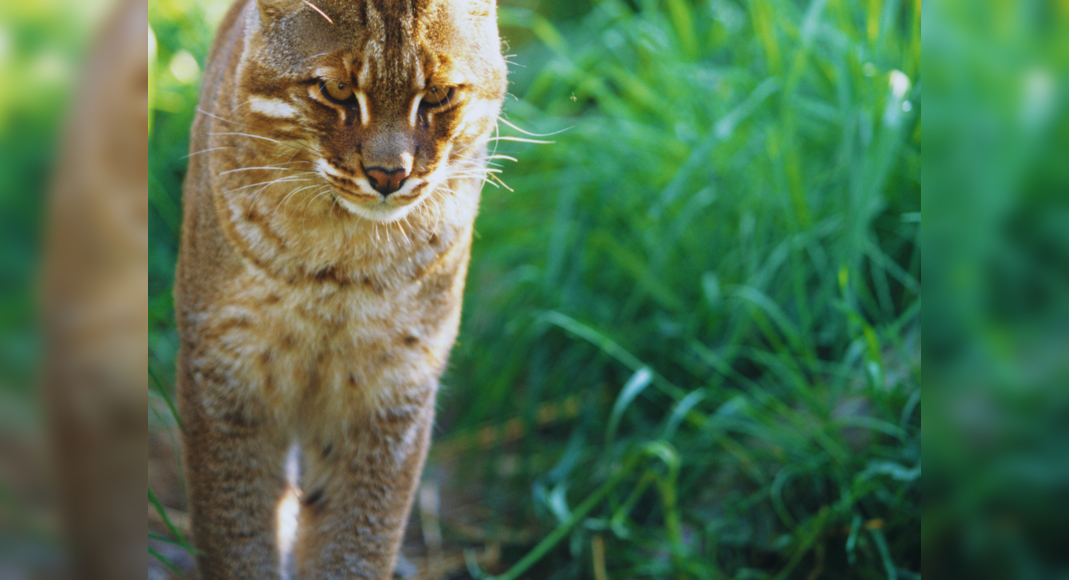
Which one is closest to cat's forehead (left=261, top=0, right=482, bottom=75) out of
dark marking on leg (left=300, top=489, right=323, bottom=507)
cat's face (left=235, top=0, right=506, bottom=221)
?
cat's face (left=235, top=0, right=506, bottom=221)

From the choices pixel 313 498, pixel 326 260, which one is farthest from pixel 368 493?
pixel 326 260

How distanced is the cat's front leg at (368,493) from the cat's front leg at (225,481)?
0.15 metres

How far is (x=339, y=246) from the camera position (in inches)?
69.3

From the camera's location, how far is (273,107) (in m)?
1.65

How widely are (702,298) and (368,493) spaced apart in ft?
5.88

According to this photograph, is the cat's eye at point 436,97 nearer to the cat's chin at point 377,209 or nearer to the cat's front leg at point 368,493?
the cat's chin at point 377,209

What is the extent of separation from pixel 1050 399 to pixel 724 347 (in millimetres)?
2074

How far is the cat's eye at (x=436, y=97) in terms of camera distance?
164 cm

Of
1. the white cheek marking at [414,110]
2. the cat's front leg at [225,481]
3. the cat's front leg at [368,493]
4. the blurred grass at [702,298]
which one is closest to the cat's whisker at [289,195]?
the white cheek marking at [414,110]

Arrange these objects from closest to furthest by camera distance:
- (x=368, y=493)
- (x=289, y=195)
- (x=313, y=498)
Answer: (x=289, y=195)
(x=368, y=493)
(x=313, y=498)

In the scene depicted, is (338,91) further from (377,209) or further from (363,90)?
(377,209)

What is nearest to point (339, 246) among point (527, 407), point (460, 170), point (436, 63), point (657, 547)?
point (460, 170)

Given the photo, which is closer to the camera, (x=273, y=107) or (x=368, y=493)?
(x=273, y=107)

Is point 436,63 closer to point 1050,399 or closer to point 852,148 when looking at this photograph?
point 1050,399
